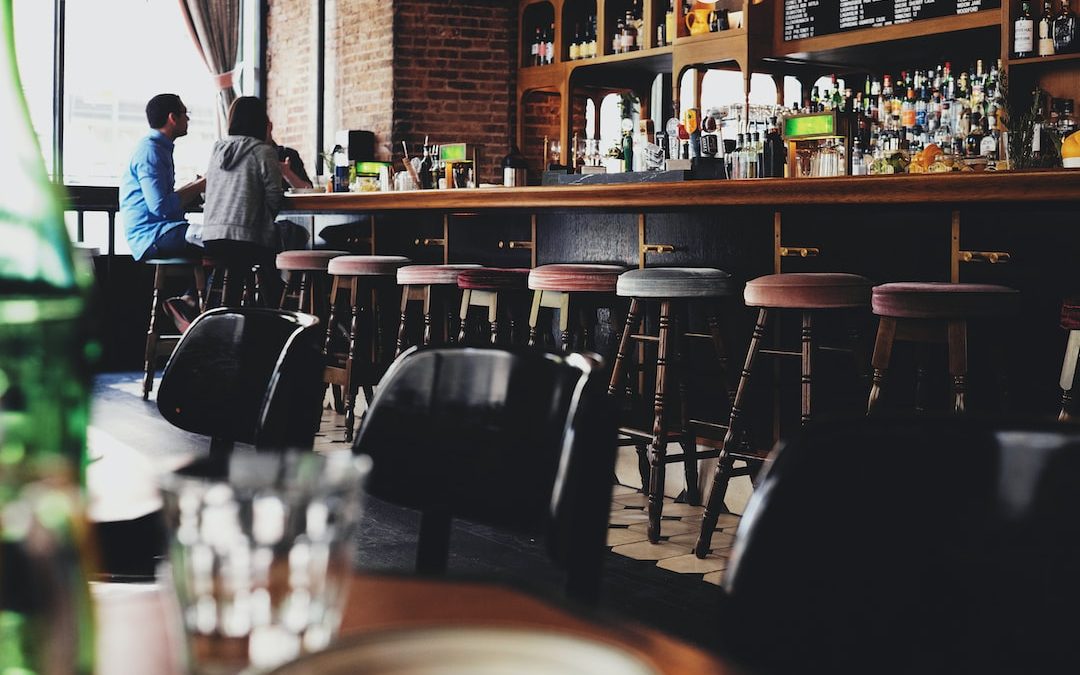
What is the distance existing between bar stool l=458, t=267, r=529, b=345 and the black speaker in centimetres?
328

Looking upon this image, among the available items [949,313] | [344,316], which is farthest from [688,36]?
[949,313]

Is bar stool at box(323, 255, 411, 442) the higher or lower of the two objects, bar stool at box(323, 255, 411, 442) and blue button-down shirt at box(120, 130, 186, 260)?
the lower

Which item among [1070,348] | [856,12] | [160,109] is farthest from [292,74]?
[1070,348]

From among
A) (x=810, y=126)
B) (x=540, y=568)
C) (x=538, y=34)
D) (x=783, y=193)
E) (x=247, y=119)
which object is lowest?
(x=540, y=568)

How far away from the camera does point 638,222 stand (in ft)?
14.4

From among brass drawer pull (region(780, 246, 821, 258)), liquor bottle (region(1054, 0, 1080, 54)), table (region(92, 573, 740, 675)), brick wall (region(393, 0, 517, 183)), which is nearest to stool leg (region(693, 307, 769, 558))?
brass drawer pull (region(780, 246, 821, 258))

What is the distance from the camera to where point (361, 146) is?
794cm

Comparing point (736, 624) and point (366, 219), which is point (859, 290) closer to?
point (736, 624)

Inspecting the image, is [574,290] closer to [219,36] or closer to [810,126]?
[810,126]

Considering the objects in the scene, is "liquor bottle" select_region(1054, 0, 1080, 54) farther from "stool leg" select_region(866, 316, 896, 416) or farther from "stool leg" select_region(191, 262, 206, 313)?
"stool leg" select_region(191, 262, 206, 313)

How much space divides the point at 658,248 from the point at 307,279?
91.1 inches

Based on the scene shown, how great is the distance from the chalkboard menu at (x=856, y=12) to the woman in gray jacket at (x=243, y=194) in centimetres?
295

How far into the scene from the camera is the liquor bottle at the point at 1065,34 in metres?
5.35

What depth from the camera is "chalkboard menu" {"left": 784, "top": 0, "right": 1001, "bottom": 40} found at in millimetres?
5820
